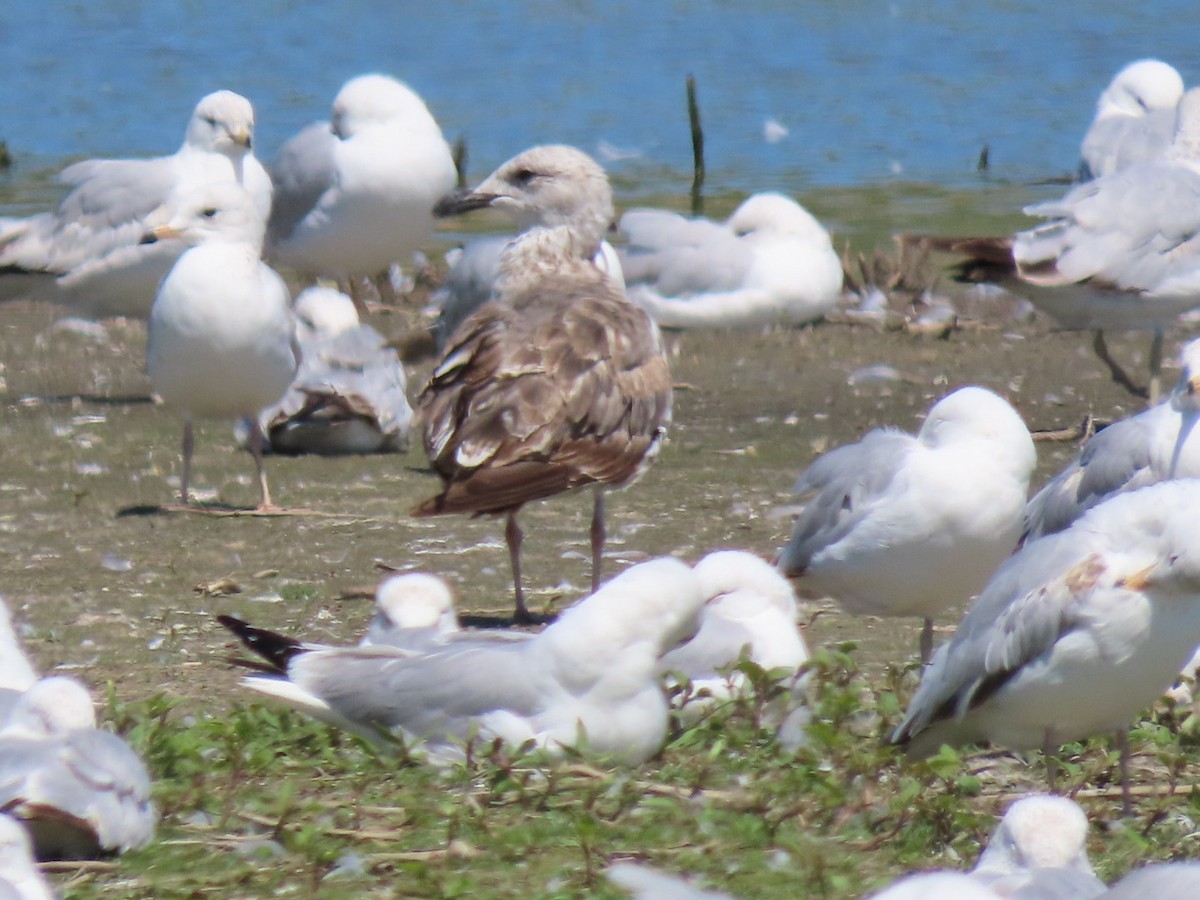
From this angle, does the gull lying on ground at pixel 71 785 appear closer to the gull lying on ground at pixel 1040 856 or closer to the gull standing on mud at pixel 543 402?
the gull lying on ground at pixel 1040 856

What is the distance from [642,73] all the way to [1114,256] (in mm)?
15089

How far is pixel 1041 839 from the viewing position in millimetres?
3299

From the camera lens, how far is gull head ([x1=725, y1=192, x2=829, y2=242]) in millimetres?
11488

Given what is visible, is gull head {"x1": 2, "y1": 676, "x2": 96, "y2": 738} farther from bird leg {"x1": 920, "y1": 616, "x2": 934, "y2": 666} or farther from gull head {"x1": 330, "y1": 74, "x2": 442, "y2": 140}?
gull head {"x1": 330, "y1": 74, "x2": 442, "y2": 140}

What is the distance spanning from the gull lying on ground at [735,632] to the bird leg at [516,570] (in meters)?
0.71

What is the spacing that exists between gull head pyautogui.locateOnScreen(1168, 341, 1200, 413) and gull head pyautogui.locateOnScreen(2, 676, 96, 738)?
2.99 metres

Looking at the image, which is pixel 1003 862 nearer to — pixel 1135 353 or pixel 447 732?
pixel 447 732

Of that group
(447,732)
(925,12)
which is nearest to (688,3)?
(925,12)

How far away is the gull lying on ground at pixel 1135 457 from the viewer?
5426mm

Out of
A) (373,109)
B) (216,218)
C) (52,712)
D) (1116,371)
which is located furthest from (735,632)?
(373,109)

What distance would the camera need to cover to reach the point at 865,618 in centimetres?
641

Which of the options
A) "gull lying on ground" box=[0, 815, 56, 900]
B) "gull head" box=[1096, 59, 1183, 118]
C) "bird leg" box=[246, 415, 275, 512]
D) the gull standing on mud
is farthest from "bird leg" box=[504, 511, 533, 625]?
"gull head" box=[1096, 59, 1183, 118]

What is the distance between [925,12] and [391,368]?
67.8 ft

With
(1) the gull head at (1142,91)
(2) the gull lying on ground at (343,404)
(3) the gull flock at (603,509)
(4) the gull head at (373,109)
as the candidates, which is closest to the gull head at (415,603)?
(3) the gull flock at (603,509)
